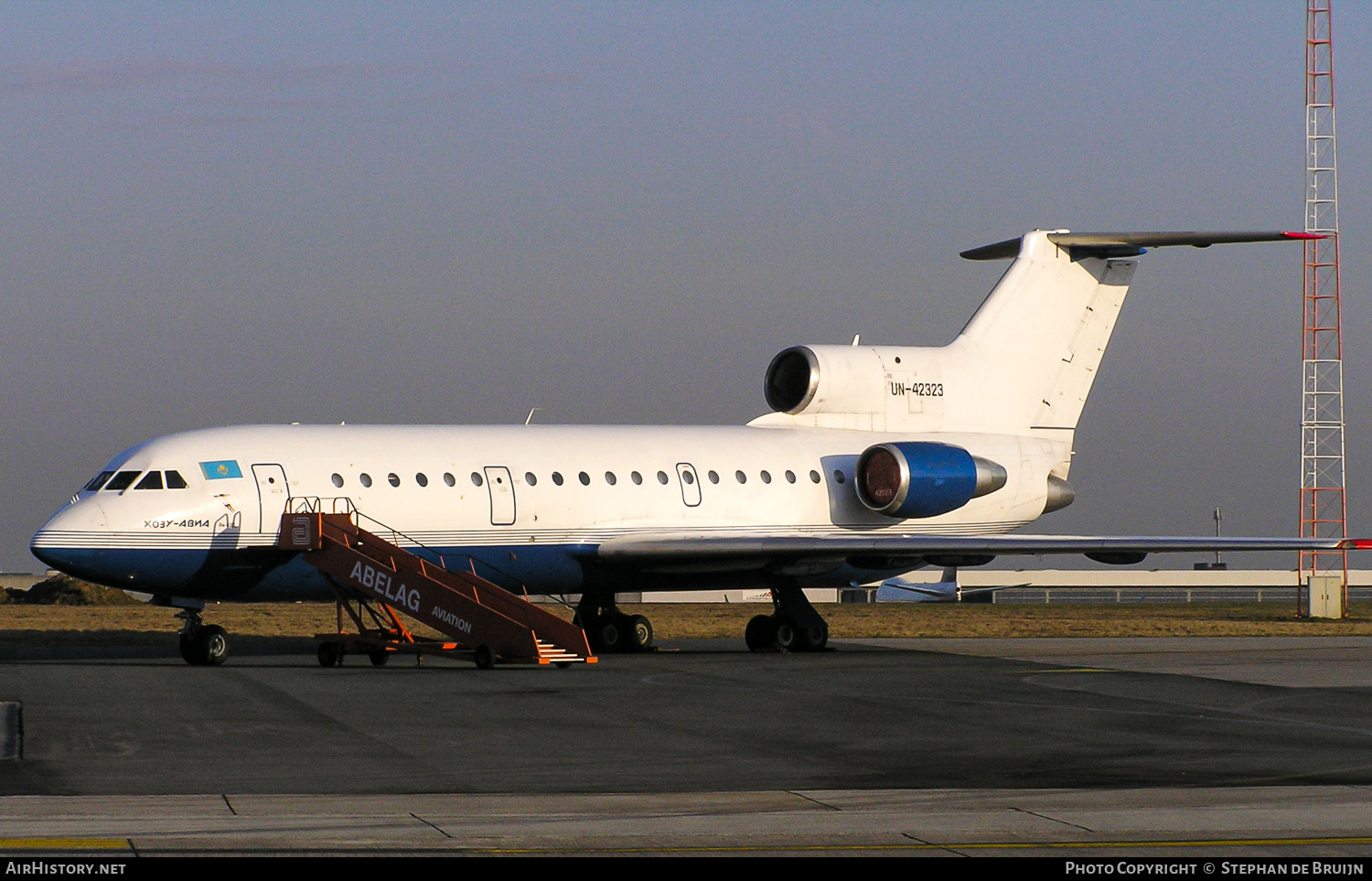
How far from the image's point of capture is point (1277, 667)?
25.6 m

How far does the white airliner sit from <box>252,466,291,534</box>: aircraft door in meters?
0.03

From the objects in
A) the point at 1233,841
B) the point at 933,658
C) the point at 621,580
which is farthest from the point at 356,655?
the point at 1233,841

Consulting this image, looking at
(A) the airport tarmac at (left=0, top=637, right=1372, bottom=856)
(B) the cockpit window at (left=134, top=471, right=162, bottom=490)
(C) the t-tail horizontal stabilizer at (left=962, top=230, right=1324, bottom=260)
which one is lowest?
(A) the airport tarmac at (left=0, top=637, right=1372, bottom=856)

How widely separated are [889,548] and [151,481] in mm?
11735

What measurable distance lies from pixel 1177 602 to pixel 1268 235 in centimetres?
4605

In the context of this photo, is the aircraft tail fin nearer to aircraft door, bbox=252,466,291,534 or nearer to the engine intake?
the engine intake

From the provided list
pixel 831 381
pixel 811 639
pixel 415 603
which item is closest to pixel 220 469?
pixel 415 603

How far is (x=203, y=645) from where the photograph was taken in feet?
83.9

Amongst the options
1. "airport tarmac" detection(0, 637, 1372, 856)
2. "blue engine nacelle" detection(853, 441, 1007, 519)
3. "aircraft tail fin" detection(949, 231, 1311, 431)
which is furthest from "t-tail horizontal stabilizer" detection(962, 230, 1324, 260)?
"airport tarmac" detection(0, 637, 1372, 856)

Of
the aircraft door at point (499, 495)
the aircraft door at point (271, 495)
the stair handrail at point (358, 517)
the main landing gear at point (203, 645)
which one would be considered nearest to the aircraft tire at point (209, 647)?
the main landing gear at point (203, 645)

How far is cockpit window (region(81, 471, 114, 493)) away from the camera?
2572 cm

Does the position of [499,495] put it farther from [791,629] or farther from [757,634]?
[791,629]

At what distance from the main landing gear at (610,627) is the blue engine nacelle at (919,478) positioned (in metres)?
4.99

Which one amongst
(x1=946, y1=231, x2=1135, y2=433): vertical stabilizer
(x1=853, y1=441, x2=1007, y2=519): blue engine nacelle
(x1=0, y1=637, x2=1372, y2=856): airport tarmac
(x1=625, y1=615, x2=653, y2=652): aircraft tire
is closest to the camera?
(x1=0, y1=637, x2=1372, y2=856): airport tarmac
